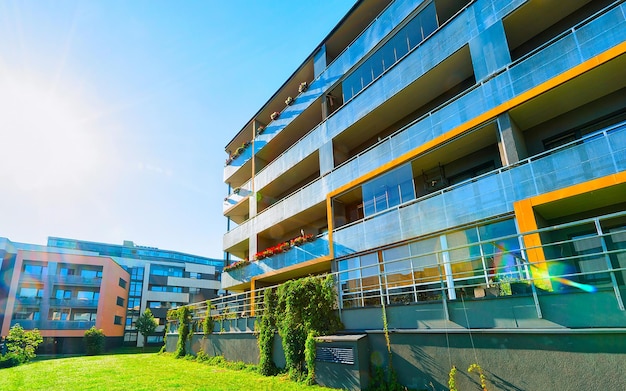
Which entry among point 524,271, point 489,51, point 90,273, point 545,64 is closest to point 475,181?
point 545,64

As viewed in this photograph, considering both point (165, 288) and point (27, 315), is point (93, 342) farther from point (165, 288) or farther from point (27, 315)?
point (165, 288)

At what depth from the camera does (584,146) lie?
9.52 metres

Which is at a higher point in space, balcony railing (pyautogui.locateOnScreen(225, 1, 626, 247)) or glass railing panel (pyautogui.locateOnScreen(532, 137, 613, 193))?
balcony railing (pyautogui.locateOnScreen(225, 1, 626, 247))

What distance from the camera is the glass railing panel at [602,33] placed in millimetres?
9414

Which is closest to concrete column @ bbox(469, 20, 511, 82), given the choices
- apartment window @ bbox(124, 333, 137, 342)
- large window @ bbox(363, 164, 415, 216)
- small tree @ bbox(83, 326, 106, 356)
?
large window @ bbox(363, 164, 415, 216)

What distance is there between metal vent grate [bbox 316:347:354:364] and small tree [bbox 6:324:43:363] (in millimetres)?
28296

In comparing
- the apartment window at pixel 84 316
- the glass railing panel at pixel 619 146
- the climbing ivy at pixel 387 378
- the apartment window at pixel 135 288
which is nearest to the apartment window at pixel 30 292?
the apartment window at pixel 84 316

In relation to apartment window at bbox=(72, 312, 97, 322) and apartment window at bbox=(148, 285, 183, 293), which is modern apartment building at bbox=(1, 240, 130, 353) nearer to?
apartment window at bbox=(72, 312, 97, 322)

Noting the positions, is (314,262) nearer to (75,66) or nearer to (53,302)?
(75,66)

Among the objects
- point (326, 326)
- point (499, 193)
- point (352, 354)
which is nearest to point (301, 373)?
point (326, 326)

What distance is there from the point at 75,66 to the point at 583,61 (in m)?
15.5

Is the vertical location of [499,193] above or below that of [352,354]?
above

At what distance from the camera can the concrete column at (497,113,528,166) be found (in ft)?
36.4

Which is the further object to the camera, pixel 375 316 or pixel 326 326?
pixel 326 326
